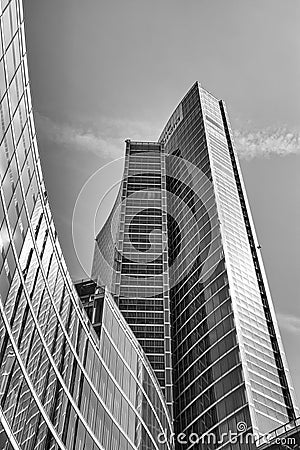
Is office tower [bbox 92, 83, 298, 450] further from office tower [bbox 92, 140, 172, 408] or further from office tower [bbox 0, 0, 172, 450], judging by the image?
office tower [bbox 0, 0, 172, 450]

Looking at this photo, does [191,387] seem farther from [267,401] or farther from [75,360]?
[75,360]

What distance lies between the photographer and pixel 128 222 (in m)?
94.8

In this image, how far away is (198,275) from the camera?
78625 mm

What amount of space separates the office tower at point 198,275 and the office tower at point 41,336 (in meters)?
24.0

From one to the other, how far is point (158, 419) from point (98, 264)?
190 feet

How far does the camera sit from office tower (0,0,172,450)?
2308cm

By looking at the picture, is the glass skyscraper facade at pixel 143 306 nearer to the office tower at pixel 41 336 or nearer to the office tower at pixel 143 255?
the office tower at pixel 41 336

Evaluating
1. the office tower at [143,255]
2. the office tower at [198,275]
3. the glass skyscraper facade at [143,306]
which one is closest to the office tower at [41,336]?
the glass skyscraper facade at [143,306]

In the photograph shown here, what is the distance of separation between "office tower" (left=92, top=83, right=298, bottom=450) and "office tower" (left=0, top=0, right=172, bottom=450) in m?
24.0

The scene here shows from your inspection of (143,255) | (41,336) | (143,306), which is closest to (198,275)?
(143,306)

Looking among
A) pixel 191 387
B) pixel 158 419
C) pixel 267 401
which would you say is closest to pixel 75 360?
pixel 158 419

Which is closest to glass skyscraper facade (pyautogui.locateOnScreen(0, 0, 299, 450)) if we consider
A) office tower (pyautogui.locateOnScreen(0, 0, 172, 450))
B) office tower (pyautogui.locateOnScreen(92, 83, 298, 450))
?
office tower (pyautogui.locateOnScreen(0, 0, 172, 450))

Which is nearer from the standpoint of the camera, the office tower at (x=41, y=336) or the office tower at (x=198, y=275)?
the office tower at (x=41, y=336)

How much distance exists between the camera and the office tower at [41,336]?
75.7 ft
